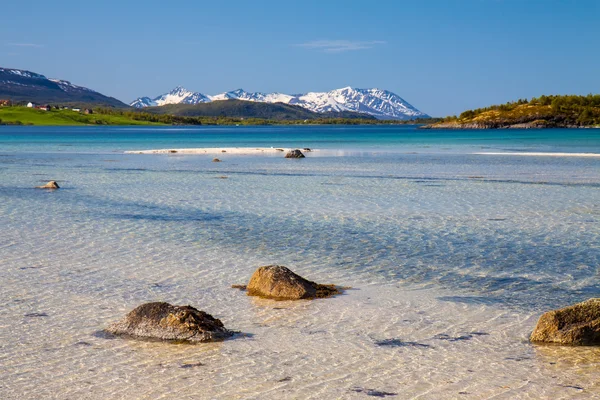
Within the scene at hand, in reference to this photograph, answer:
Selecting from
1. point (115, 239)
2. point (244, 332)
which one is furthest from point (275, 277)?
point (115, 239)

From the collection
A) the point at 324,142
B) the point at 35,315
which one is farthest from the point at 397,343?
the point at 324,142

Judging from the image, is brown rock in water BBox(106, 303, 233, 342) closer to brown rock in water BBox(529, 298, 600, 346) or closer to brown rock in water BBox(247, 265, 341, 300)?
brown rock in water BBox(247, 265, 341, 300)

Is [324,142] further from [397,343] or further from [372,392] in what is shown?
[372,392]

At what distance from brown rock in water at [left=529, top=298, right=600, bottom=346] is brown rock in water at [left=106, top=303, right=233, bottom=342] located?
3996mm

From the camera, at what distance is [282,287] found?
12.1 meters

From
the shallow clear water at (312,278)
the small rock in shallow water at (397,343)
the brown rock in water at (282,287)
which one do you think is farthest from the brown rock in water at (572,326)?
the brown rock in water at (282,287)

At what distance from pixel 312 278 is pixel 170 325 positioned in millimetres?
4284

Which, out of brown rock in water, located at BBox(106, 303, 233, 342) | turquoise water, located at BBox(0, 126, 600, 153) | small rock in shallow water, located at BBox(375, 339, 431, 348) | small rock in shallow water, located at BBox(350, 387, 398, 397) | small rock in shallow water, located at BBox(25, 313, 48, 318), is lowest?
small rock in shallow water, located at BBox(350, 387, 398, 397)

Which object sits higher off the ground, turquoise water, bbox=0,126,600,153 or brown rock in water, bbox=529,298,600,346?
turquoise water, bbox=0,126,600,153

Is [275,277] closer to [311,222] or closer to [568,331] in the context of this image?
[568,331]

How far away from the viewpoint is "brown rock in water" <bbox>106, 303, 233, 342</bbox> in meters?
9.76

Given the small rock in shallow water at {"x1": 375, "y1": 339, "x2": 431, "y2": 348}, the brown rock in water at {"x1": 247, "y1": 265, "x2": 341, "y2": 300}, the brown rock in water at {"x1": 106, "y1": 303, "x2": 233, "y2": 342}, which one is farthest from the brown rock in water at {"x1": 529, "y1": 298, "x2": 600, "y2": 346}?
the brown rock in water at {"x1": 106, "y1": 303, "x2": 233, "y2": 342}

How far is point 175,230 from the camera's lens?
19391 millimetres

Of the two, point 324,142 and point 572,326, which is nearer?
point 572,326
